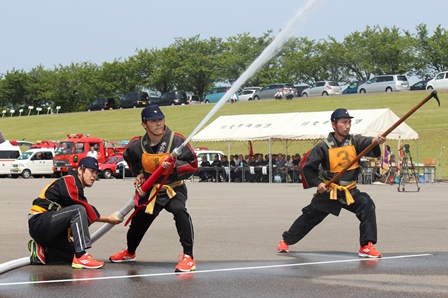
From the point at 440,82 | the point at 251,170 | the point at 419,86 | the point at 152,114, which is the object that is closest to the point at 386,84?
the point at 419,86

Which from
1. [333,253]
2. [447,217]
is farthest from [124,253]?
[447,217]

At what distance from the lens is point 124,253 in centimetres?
901

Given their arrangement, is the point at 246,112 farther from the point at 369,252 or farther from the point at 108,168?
the point at 369,252

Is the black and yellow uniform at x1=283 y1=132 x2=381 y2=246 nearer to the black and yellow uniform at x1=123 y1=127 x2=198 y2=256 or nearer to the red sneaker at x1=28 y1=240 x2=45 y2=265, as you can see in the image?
the black and yellow uniform at x1=123 y1=127 x2=198 y2=256

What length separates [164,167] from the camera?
815cm

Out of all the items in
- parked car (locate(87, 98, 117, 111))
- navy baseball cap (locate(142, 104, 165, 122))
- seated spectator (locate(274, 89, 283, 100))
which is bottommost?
navy baseball cap (locate(142, 104, 165, 122))

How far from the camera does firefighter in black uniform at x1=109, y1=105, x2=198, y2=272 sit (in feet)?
27.2

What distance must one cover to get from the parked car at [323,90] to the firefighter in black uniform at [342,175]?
61.3 meters

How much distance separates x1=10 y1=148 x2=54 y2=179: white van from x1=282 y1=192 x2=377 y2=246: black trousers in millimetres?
36368

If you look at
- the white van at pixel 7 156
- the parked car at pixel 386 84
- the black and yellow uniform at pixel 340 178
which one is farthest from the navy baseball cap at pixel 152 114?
the parked car at pixel 386 84

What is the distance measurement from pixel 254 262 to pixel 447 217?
7.42m

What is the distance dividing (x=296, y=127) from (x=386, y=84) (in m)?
35.7

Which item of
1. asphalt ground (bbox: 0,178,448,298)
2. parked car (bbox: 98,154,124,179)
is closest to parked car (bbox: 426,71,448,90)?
parked car (bbox: 98,154,124,179)

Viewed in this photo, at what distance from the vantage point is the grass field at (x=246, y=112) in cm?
4822
